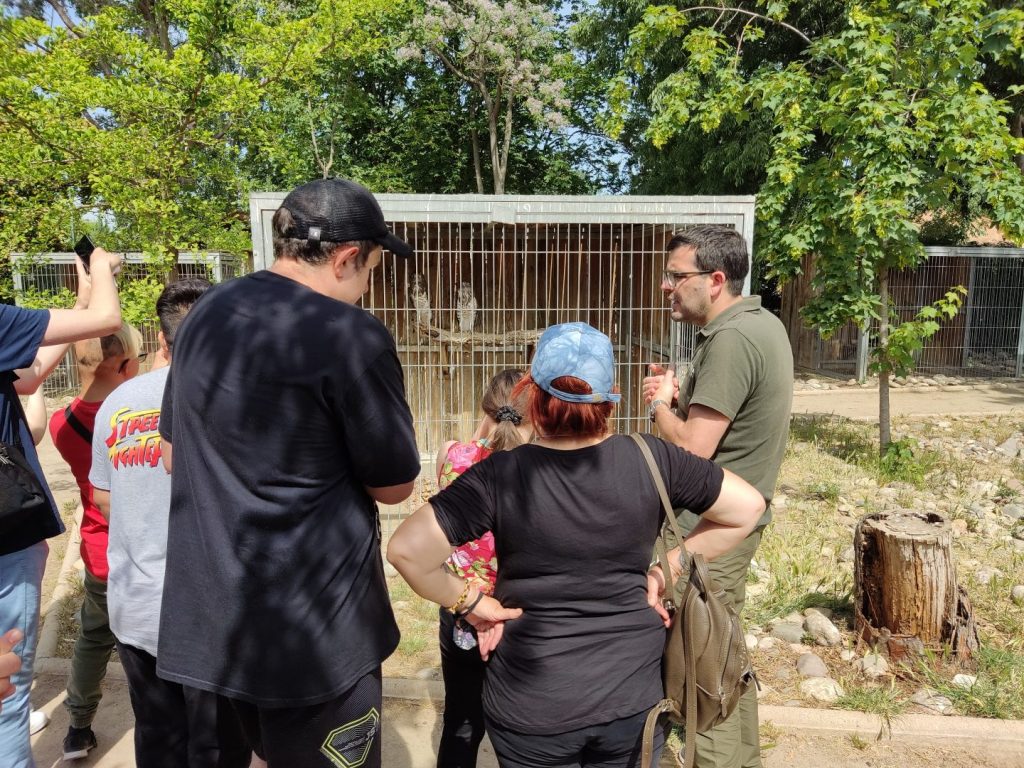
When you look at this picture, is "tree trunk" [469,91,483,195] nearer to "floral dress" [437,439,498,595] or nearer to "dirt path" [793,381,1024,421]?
"dirt path" [793,381,1024,421]

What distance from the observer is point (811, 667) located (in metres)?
3.70

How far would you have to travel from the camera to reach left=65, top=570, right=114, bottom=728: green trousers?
→ 2961 millimetres

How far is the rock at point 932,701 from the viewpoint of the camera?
131 inches

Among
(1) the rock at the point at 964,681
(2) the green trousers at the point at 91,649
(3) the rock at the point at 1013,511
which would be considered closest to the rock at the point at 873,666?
(1) the rock at the point at 964,681

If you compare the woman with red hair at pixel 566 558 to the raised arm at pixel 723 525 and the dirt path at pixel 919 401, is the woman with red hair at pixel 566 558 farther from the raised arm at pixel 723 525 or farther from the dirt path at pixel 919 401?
the dirt path at pixel 919 401

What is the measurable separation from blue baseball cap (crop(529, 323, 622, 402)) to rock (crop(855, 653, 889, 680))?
111 inches

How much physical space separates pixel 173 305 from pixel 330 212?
998mm

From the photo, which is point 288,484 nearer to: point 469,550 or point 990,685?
point 469,550

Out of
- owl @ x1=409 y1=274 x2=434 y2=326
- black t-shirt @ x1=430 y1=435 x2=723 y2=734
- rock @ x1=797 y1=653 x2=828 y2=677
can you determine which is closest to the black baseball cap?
black t-shirt @ x1=430 y1=435 x2=723 y2=734

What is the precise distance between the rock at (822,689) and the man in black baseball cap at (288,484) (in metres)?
2.66

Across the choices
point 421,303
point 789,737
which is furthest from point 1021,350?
point 789,737

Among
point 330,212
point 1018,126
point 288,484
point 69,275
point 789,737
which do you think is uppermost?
point 1018,126

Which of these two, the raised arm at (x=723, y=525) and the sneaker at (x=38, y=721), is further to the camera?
the sneaker at (x=38, y=721)

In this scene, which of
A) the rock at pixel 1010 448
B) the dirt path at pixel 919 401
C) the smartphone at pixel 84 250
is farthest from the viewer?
the dirt path at pixel 919 401
